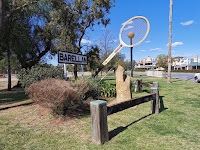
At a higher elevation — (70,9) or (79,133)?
(70,9)

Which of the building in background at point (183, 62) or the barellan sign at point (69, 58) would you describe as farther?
the building in background at point (183, 62)

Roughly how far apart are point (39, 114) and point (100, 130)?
2926mm

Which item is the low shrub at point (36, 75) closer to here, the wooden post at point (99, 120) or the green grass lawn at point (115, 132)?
the green grass lawn at point (115, 132)

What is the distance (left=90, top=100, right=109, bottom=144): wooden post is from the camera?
254 centimetres

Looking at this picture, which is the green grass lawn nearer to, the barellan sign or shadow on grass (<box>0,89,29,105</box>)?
shadow on grass (<box>0,89,29,105</box>)

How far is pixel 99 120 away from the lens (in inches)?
99.9

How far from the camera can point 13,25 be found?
9.59 m

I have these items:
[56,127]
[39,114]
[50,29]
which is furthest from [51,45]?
[56,127]

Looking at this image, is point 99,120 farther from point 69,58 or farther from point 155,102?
point 69,58

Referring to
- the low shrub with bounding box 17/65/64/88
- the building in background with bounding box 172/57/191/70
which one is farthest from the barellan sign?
the building in background with bounding box 172/57/191/70

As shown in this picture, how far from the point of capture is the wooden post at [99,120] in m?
2.54

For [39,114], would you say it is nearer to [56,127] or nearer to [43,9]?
[56,127]

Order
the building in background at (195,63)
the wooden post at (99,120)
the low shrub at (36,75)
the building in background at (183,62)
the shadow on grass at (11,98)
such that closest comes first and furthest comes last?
1. the wooden post at (99,120)
2. the shadow on grass at (11,98)
3. the low shrub at (36,75)
4. the building in background at (195,63)
5. the building in background at (183,62)

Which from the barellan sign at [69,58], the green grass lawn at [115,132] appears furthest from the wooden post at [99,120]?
the barellan sign at [69,58]
